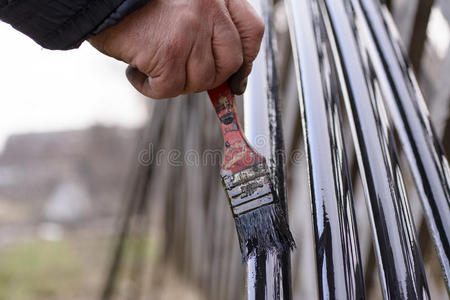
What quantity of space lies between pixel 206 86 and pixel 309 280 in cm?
138

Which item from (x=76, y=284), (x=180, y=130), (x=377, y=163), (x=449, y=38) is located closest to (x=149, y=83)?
(x=377, y=163)

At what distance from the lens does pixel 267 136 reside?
0.64m

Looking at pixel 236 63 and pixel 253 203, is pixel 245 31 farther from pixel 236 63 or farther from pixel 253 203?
pixel 253 203

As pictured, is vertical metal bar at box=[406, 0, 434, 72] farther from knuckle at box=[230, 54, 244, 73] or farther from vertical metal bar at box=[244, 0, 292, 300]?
knuckle at box=[230, 54, 244, 73]

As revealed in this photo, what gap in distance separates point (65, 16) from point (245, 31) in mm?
240

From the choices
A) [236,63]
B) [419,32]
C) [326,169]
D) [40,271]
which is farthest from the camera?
[40,271]

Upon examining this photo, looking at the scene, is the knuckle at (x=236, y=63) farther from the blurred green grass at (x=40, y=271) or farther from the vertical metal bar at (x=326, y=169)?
the blurred green grass at (x=40, y=271)

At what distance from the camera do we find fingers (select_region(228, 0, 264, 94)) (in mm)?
680

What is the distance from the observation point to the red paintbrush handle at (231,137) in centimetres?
64

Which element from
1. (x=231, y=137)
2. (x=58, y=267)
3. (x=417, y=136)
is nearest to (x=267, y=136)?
(x=231, y=137)

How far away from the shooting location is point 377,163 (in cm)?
60

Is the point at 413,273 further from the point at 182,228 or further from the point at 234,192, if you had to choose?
the point at 182,228

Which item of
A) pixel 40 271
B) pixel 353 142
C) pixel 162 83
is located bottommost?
pixel 353 142

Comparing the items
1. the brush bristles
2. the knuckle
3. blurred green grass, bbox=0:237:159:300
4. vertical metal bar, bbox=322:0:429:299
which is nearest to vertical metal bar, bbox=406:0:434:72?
vertical metal bar, bbox=322:0:429:299
